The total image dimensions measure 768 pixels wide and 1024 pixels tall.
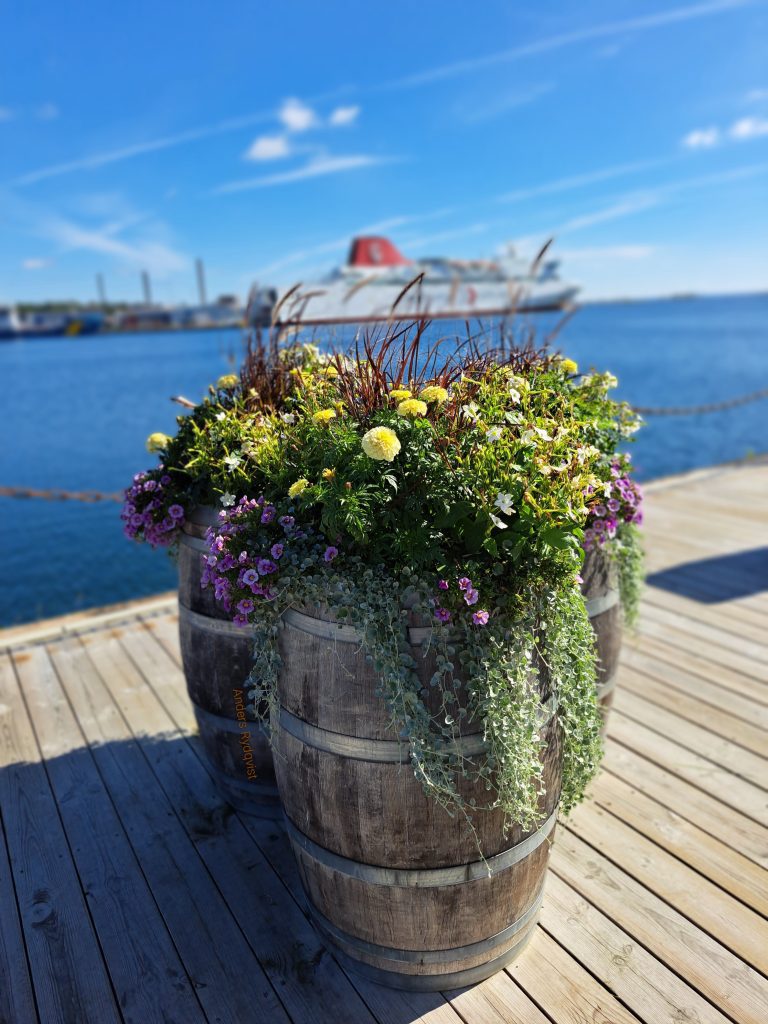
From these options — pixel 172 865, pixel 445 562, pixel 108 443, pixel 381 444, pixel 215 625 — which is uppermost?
pixel 381 444

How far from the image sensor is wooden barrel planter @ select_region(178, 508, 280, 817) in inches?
88.9

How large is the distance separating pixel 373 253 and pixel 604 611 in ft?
187

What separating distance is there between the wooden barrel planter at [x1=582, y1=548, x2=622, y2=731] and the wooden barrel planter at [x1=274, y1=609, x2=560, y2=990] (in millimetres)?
615

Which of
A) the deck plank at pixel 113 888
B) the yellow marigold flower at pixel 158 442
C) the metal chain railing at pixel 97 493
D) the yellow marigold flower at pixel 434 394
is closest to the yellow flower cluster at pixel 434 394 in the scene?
the yellow marigold flower at pixel 434 394

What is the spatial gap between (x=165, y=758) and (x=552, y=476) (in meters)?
2.09

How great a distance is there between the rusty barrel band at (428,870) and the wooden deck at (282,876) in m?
0.39

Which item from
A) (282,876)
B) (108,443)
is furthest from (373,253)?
(282,876)

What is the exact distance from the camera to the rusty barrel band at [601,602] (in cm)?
226

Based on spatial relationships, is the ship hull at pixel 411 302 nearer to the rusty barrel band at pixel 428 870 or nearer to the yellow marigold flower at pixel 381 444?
the yellow marigold flower at pixel 381 444

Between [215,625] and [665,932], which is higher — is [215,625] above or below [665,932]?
above

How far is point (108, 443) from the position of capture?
1994 centimetres

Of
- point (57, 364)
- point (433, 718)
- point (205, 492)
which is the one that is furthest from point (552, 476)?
point (57, 364)

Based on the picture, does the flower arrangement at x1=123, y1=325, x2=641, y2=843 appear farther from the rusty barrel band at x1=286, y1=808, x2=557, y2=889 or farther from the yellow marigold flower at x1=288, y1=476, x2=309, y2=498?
the rusty barrel band at x1=286, y1=808, x2=557, y2=889

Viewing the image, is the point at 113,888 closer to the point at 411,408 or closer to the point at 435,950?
the point at 435,950
